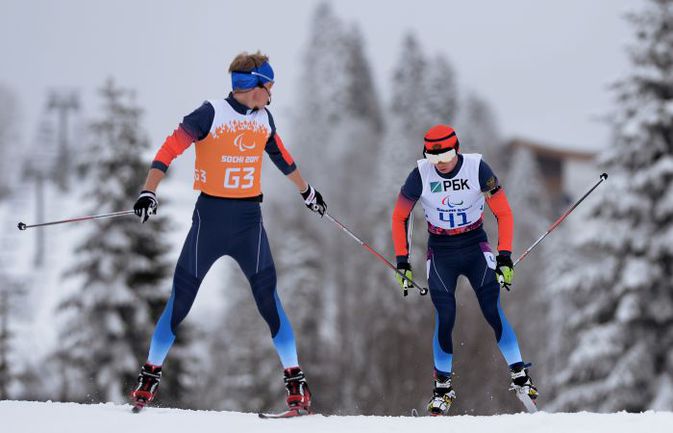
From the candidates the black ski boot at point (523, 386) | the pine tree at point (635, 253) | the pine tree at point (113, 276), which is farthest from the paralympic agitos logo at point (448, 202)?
the pine tree at point (113, 276)

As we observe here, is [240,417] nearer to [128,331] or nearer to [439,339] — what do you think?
[439,339]

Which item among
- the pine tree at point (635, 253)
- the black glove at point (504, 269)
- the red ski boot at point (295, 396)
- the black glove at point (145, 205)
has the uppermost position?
the pine tree at point (635, 253)

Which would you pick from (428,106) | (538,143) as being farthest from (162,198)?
(538,143)

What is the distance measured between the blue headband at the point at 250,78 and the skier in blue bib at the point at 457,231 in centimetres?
138

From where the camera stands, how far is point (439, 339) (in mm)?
7152

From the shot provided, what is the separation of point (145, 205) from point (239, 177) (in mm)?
770

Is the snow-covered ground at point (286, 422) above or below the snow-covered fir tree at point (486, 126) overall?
below

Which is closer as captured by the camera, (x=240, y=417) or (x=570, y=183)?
(x=240, y=417)

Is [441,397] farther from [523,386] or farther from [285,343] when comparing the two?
[285,343]

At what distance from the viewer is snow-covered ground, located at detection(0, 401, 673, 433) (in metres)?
5.51

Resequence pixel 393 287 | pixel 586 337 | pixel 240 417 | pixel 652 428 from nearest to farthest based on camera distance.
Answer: pixel 652 428 → pixel 240 417 → pixel 586 337 → pixel 393 287

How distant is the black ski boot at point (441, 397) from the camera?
7.10m

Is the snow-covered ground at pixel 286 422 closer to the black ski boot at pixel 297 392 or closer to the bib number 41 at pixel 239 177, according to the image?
the black ski boot at pixel 297 392

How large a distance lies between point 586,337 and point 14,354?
1404 cm
